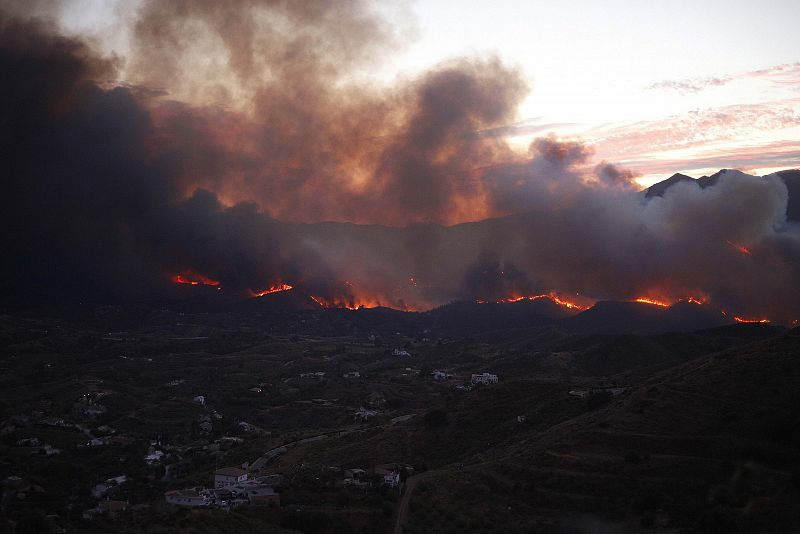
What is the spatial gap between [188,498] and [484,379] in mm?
53683

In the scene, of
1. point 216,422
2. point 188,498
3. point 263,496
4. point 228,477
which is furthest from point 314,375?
point 263,496

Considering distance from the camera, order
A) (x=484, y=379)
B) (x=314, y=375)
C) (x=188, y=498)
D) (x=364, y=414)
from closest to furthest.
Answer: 1. (x=188, y=498)
2. (x=364, y=414)
3. (x=484, y=379)
4. (x=314, y=375)

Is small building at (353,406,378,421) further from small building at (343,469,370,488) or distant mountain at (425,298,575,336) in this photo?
distant mountain at (425,298,575,336)

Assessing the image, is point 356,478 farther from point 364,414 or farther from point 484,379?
point 484,379

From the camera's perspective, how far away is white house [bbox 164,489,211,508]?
50.2m

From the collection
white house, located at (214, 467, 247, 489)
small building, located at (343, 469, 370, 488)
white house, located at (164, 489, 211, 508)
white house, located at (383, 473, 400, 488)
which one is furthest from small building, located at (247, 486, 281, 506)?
white house, located at (383, 473, 400, 488)

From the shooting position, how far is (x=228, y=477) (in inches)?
2229

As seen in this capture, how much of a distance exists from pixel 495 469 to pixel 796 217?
379ft

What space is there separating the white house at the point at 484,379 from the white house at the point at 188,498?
50471 millimetres

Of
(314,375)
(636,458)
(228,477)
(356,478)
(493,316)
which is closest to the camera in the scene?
(636,458)

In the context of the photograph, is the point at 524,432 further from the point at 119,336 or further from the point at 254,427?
the point at 119,336

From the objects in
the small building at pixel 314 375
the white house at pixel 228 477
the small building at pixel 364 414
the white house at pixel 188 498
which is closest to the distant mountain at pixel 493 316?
the small building at pixel 314 375

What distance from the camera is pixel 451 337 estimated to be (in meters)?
155

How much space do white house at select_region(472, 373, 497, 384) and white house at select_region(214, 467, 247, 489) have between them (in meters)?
45.0
